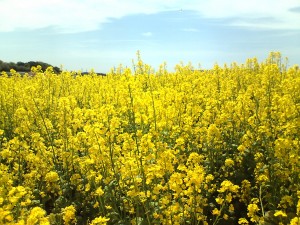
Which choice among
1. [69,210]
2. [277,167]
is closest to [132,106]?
[69,210]

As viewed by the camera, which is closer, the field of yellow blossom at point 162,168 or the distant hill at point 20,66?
the field of yellow blossom at point 162,168

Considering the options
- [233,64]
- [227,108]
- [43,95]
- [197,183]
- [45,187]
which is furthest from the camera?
[233,64]

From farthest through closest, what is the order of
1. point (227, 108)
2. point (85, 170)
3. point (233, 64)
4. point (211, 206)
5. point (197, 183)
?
point (233, 64) < point (227, 108) < point (85, 170) < point (211, 206) < point (197, 183)

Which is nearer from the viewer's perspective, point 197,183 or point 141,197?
point 197,183

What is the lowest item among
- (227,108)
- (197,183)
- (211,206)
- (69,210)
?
(211,206)

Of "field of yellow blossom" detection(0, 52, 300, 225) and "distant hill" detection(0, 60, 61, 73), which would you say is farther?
"distant hill" detection(0, 60, 61, 73)

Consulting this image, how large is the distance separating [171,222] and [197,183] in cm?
43

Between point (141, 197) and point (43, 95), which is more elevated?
point (43, 95)

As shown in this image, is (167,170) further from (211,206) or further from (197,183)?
(211,206)

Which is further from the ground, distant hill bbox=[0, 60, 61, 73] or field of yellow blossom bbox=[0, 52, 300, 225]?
distant hill bbox=[0, 60, 61, 73]

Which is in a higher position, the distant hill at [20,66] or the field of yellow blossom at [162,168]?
the distant hill at [20,66]

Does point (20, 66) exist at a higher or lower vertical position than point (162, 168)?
higher

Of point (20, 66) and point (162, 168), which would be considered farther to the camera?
point (20, 66)

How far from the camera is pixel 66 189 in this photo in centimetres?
464
